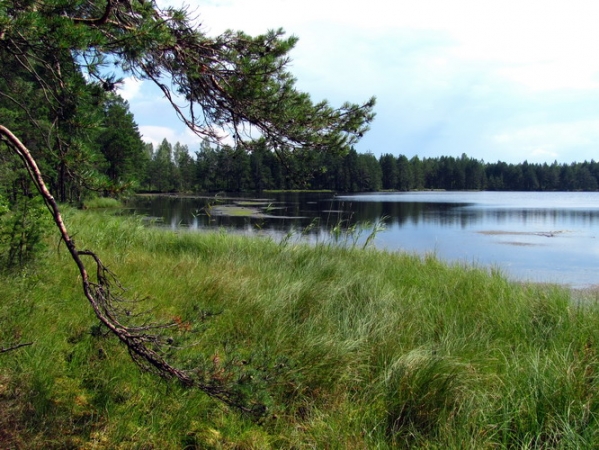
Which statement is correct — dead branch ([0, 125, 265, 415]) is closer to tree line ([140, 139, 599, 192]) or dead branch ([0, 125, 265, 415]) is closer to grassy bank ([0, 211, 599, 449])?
grassy bank ([0, 211, 599, 449])

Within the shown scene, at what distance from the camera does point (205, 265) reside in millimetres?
5527

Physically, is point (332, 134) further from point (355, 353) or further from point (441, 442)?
point (441, 442)

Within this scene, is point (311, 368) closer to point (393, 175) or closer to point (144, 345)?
point (144, 345)

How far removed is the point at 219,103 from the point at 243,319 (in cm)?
203

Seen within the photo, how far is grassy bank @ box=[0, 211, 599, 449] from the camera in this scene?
2223 millimetres

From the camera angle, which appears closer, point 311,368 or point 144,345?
point 144,345

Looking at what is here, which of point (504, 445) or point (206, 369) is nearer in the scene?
point (206, 369)

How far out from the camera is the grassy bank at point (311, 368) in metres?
2.22

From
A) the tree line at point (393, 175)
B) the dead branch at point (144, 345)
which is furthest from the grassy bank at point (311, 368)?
the tree line at point (393, 175)

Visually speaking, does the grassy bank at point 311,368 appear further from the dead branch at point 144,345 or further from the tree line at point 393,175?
the tree line at point 393,175

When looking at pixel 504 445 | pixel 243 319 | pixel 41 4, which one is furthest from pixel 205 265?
A: pixel 504 445

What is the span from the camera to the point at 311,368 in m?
2.88

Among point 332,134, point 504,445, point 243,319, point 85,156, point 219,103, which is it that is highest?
point 219,103

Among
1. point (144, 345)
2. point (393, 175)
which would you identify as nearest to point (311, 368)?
point (144, 345)
